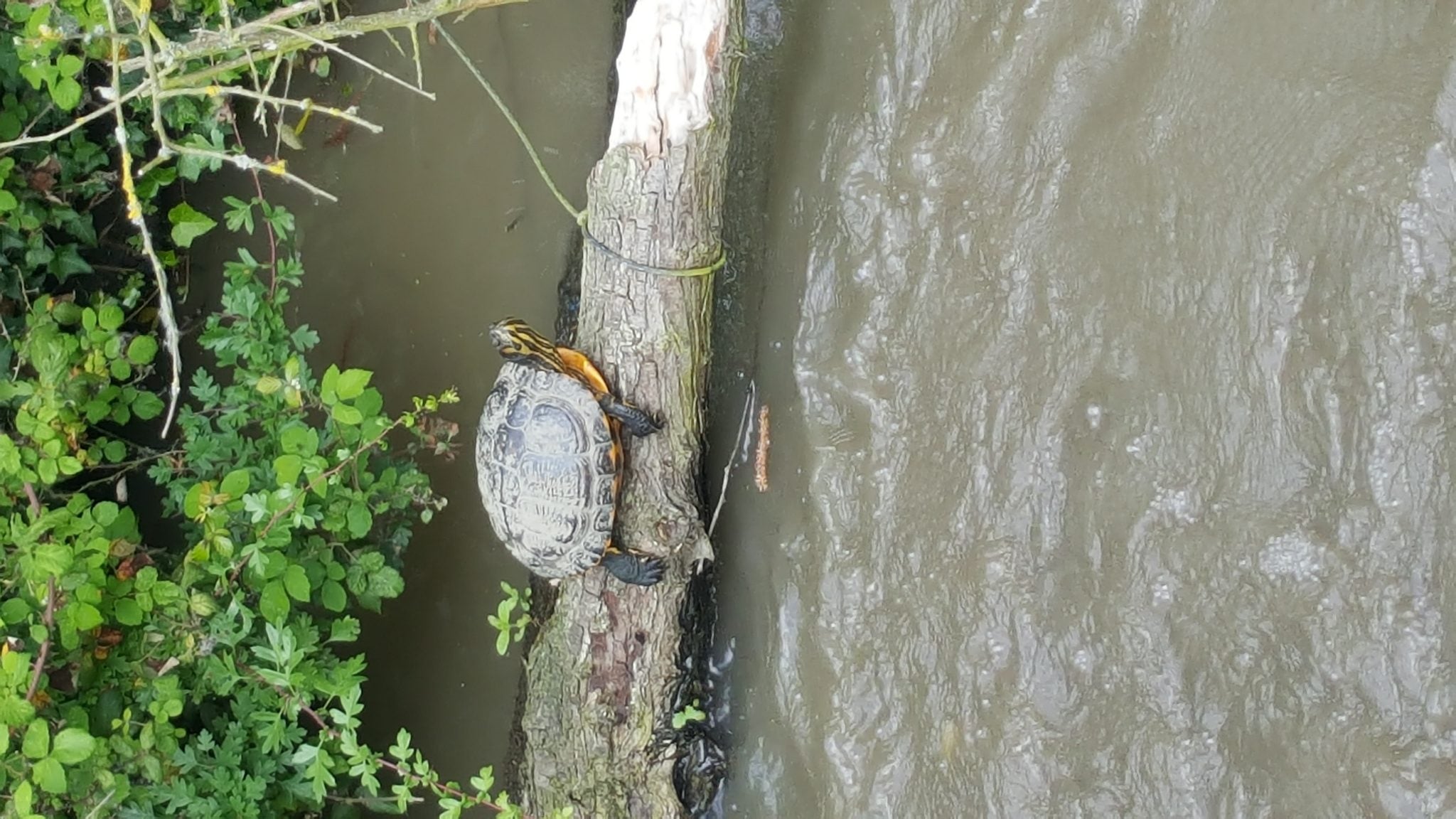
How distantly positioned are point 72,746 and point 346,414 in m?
0.82

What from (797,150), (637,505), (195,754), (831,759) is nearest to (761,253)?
(797,150)

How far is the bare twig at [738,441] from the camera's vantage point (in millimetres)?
2688

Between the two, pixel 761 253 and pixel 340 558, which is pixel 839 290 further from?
pixel 340 558

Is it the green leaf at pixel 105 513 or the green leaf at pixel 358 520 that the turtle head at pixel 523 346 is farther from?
the green leaf at pixel 105 513

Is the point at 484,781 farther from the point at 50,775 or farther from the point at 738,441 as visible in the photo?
the point at 738,441

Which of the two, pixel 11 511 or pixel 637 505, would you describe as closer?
pixel 11 511

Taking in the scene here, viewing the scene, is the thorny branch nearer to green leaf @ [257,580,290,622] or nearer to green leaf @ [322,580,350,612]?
green leaf @ [257,580,290,622]

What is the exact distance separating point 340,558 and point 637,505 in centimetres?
85

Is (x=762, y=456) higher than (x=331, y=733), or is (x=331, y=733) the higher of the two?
(x=762, y=456)

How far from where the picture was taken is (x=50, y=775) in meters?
1.88

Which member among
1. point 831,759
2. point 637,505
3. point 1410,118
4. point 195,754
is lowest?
point 195,754

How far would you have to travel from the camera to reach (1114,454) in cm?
196

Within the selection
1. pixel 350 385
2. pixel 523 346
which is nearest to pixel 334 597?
pixel 350 385

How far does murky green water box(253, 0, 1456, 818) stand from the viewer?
66.6 inches
